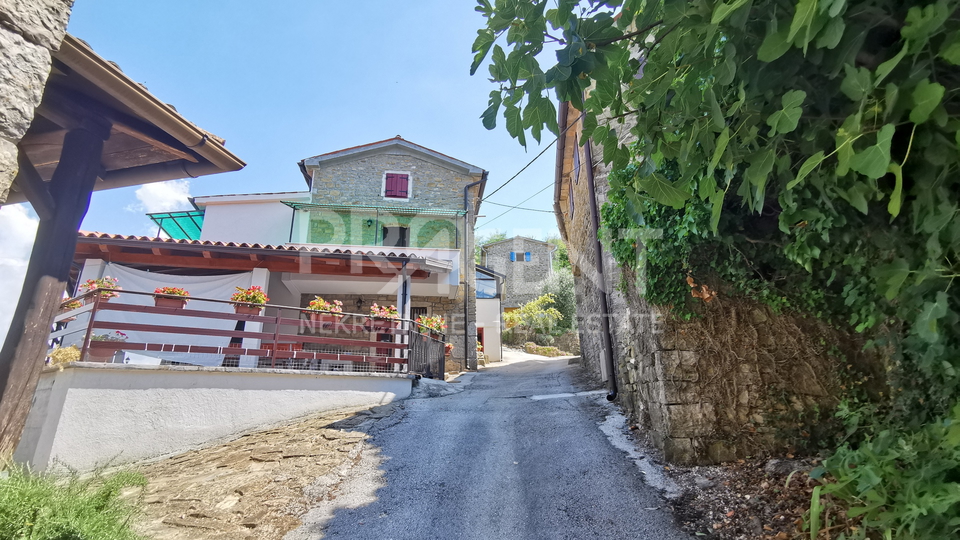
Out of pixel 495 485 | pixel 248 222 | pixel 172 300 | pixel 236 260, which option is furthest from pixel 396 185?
pixel 495 485

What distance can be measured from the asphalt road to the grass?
113cm

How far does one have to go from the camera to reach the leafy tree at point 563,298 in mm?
21562

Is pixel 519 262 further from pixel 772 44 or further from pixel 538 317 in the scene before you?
pixel 772 44

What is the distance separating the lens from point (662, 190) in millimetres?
1676

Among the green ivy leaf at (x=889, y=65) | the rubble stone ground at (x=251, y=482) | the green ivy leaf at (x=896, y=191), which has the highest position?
the green ivy leaf at (x=889, y=65)

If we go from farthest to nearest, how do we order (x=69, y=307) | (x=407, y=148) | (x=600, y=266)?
(x=407, y=148) → (x=600, y=266) → (x=69, y=307)

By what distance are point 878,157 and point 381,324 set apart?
7699mm

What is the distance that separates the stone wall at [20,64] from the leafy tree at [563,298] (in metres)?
20.6

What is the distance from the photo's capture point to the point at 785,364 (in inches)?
147

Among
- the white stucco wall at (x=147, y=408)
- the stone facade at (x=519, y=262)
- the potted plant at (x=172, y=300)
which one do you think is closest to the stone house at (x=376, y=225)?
the potted plant at (x=172, y=300)

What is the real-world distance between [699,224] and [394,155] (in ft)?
40.5

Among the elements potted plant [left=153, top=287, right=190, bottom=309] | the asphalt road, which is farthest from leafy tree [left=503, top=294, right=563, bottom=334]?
potted plant [left=153, top=287, right=190, bottom=309]

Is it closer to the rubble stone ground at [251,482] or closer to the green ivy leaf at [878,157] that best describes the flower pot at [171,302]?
the rubble stone ground at [251,482]

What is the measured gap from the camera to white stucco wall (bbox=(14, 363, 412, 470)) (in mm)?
4625
